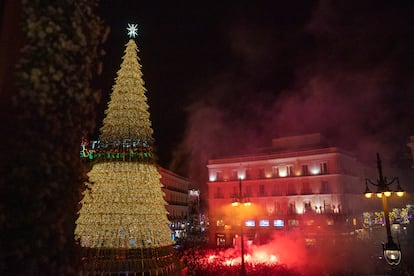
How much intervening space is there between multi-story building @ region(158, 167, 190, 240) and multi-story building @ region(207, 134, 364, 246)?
5.59 metres

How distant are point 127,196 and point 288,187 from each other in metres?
32.6

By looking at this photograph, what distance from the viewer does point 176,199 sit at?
5150 cm

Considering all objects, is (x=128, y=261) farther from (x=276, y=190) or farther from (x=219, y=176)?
(x=219, y=176)

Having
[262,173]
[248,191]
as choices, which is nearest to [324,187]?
[262,173]

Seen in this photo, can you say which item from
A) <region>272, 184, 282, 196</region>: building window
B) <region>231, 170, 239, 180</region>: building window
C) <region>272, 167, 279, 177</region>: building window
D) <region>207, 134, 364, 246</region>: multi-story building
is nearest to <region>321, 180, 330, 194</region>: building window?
<region>207, 134, 364, 246</region>: multi-story building

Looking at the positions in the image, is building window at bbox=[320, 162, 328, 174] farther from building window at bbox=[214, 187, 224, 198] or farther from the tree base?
the tree base

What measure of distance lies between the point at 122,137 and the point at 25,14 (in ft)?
32.5

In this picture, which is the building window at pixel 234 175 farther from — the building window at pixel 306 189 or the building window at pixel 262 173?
the building window at pixel 306 189

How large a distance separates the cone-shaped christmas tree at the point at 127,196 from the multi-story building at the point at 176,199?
102 ft

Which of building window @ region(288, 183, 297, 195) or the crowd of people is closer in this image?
the crowd of people

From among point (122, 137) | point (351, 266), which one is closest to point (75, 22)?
point (122, 137)

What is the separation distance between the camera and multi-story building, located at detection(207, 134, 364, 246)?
3947 centimetres

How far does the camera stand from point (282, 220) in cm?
4128

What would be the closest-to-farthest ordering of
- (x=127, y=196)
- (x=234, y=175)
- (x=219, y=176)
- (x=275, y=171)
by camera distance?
1. (x=127, y=196)
2. (x=275, y=171)
3. (x=234, y=175)
4. (x=219, y=176)
